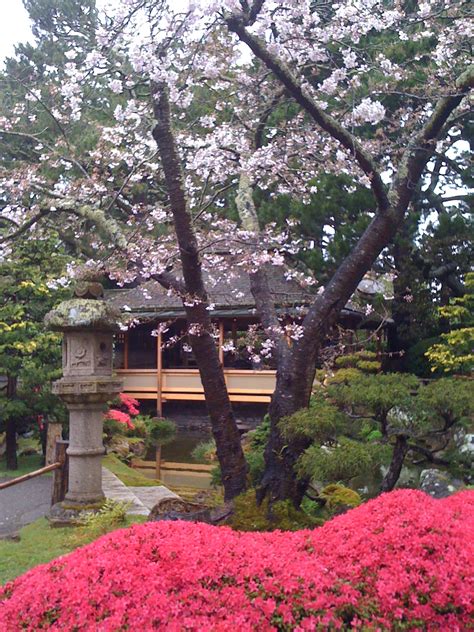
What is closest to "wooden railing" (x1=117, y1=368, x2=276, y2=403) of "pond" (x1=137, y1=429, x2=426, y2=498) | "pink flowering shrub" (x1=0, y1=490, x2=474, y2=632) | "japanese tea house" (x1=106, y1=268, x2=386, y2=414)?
"japanese tea house" (x1=106, y1=268, x2=386, y2=414)

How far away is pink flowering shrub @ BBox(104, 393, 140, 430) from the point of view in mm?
13680

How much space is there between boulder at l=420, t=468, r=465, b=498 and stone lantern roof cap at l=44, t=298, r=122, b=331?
14.4 ft

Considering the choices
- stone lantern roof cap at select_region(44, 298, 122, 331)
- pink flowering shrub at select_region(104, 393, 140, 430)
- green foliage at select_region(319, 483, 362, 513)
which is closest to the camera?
green foliage at select_region(319, 483, 362, 513)

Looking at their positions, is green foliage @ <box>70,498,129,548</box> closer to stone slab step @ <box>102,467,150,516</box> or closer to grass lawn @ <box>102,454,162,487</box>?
stone slab step @ <box>102,467,150,516</box>

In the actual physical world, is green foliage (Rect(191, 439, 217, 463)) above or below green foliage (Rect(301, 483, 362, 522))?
below

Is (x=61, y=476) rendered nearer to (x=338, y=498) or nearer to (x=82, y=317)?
(x=82, y=317)

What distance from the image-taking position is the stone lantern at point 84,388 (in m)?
6.35

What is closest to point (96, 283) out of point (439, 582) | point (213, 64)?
point (213, 64)

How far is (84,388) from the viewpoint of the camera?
248 inches

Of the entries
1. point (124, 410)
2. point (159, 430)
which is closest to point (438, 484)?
point (159, 430)

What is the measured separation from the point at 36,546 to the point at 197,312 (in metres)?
2.51

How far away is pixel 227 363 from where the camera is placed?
2188cm

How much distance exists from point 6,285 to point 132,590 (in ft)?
31.2

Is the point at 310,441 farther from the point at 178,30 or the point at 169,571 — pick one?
the point at 178,30
